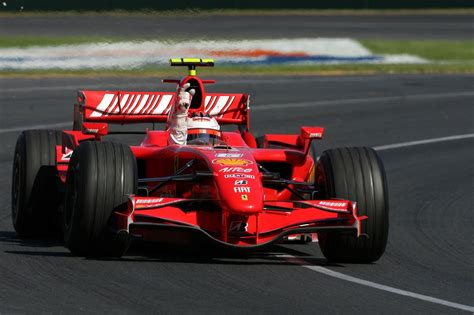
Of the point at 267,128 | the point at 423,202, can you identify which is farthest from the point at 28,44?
the point at 423,202

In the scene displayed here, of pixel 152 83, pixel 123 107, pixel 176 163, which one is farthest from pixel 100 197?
pixel 152 83

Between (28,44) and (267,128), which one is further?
(28,44)

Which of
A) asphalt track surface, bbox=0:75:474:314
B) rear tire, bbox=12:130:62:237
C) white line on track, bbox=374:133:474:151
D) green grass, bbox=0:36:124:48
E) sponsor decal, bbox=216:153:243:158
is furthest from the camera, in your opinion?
green grass, bbox=0:36:124:48

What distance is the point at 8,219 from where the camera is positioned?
43.7 ft

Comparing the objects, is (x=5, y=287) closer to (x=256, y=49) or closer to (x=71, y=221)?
(x=71, y=221)

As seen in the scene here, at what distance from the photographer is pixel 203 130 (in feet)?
41.0

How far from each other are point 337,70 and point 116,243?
21.8m

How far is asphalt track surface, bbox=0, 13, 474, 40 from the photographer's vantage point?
23.2 meters

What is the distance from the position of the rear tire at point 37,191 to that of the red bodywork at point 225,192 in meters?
0.17

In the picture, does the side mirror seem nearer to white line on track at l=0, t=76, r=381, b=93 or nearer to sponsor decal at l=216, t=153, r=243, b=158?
sponsor decal at l=216, t=153, r=243, b=158

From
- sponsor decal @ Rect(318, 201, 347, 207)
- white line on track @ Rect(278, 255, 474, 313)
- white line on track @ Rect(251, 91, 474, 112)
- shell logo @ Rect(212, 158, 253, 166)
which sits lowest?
white line on track @ Rect(278, 255, 474, 313)

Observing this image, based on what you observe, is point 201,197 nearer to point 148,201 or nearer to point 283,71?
point 148,201

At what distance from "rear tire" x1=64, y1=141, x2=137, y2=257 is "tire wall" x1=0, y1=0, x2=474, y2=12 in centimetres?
1141

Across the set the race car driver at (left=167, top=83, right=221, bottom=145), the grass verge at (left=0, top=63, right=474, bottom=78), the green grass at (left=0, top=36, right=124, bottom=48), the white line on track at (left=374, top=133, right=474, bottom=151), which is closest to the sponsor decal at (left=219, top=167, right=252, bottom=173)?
the race car driver at (left=167, top=83, right=221, bottom=145)
